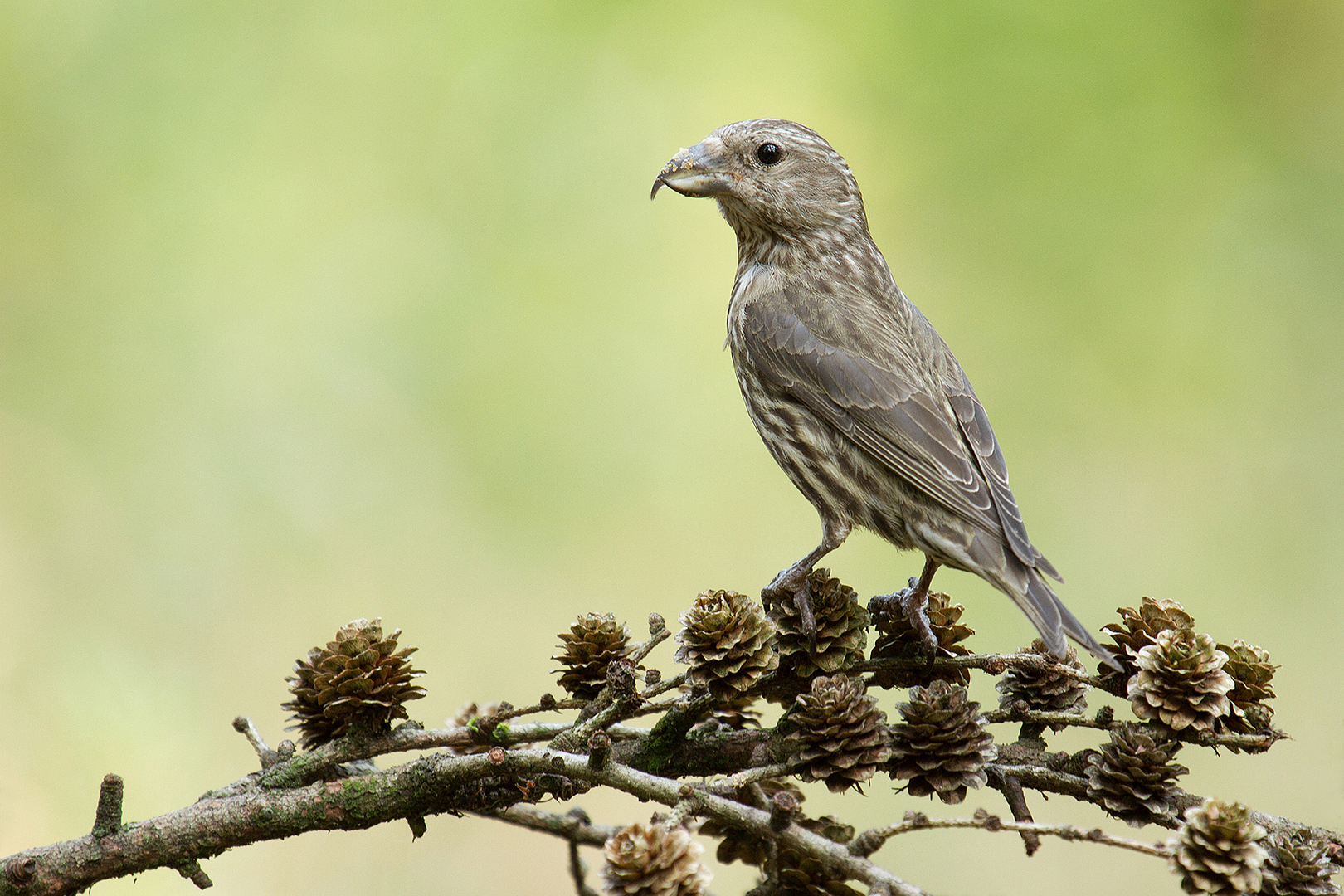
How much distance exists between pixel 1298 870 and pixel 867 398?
1.56m

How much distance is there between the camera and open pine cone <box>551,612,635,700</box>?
187cm

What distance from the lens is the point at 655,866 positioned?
1.42 meters

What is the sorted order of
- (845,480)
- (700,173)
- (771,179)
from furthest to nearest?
(771,179) → (700,173) → (845,480)

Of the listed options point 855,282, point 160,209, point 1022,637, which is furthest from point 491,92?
point 1022,637

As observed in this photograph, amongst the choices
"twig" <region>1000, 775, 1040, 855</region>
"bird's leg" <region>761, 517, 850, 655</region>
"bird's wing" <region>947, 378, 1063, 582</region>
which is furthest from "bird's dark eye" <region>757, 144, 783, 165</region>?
"twig" <region>1000, 775, 1040, 855</region>

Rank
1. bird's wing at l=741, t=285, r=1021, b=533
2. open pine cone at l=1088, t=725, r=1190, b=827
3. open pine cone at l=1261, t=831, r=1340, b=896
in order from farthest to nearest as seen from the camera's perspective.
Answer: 1. bird's wing at l=741, t=285, r=1021, b=533
2. open pine cone at l=1088, t=725, r=1190, b=827
3. open pine cone at l=1261, t=831, r=1340, b=896

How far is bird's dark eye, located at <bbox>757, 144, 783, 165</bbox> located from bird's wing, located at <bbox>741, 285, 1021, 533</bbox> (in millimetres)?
407

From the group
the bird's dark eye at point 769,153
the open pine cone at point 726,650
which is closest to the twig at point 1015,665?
the open pine cone at point 726,650

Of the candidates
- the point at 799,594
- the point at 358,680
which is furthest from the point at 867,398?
the point at 358,680

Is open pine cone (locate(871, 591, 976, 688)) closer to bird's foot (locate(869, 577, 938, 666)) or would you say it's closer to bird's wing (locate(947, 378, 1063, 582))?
bird's foot (locate(869, 577, 938, 666))

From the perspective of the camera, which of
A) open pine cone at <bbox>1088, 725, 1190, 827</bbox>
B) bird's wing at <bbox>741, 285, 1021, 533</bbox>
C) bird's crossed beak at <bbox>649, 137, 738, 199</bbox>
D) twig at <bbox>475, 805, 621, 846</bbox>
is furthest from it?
bird's crossed beak at <bbox>649, 137, 738, 199</bbox>

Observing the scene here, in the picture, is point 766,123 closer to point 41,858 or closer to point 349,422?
point 349,422

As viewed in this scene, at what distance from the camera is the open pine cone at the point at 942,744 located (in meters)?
1.67

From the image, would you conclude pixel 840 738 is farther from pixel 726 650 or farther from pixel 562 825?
pixel 562 825
